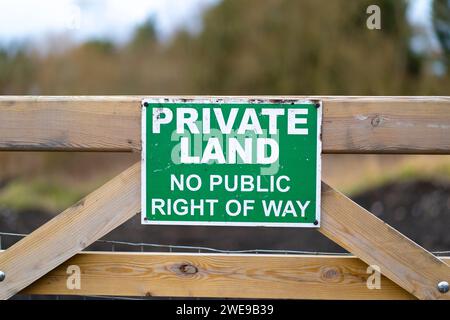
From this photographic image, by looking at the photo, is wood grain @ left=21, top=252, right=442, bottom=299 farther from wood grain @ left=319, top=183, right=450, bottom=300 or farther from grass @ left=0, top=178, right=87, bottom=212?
grass @ left=0, top=178, right=87, bottom=212

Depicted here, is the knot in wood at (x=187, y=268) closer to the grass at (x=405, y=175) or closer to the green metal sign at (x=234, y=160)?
the green metal sign at (x=234, y=160)

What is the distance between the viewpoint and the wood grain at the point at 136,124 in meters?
2.34

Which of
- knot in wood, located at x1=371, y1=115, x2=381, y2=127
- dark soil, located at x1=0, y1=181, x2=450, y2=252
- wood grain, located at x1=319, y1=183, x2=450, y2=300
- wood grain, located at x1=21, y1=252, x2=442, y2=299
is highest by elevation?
knot in wood, located at x1=371, y1=115, x2=381, y2=127

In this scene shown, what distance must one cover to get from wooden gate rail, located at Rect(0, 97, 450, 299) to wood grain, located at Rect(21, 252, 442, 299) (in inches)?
0.9

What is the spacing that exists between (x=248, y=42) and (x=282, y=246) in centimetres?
1157

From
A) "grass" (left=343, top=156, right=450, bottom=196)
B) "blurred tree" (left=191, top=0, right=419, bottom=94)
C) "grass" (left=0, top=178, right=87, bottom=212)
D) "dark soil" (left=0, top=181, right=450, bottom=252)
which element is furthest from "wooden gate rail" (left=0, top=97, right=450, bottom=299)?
"blurred tree" (left=191, top=0, right=419, bottom=94)

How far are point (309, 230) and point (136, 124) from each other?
332 inches

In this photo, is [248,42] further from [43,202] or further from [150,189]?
[150,189]

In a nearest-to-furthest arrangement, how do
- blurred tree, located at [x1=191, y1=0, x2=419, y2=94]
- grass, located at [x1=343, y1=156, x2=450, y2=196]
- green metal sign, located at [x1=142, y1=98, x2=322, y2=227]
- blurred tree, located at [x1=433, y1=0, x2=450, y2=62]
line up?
green metal sign, located at [x1=142, y1=98, x2=322, y2=227] → grass, located at [x1=343, y1=156, x2=450, y2=196] → blurred tree, located at [x1=191, y1=0, x2=419, y2=94] → blurred tree, located at [x1=433, y1=0, x2=450, y2=62]

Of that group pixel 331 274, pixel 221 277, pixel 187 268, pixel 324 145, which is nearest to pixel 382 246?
pixel 331 274

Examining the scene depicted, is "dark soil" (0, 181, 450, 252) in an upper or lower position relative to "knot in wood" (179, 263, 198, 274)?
lower

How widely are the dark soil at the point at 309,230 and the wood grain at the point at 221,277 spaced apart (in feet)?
21.0

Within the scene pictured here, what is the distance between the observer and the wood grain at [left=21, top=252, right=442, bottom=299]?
2492 mm

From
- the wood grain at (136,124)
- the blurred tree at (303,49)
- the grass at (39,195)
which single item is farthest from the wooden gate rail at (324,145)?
the blurred tree at (303,49)
